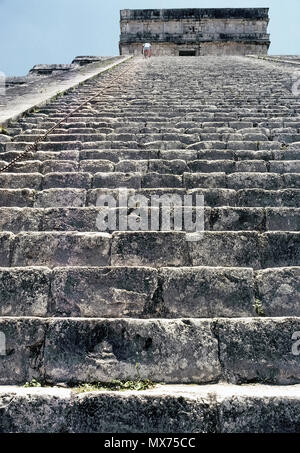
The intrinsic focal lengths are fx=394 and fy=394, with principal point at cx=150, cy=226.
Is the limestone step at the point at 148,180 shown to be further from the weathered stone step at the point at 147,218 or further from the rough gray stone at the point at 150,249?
the rough gray stone at the point at 150,249

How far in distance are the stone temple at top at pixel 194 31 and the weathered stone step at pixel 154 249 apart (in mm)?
21330

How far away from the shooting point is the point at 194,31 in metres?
21.9

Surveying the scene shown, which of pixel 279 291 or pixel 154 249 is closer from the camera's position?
pixel 279 291

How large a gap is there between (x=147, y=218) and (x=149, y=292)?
857mm

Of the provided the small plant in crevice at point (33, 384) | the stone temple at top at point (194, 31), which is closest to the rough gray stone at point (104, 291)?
the small plant in crevice at point (33, 384)

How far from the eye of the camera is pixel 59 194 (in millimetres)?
3457

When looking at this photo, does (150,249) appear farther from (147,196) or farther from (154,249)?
(147,196)

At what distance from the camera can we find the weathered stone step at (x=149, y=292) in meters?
2.31

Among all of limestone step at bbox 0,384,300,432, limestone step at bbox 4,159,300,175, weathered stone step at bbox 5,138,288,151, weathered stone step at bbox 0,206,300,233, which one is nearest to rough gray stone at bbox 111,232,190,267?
weathered stone step at bbox 0,206,300,233

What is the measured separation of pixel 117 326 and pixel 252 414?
0.78m

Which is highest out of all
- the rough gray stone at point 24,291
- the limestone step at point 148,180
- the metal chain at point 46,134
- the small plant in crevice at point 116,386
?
the metal chain at point 46,134

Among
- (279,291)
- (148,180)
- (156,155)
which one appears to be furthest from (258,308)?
(156,155)

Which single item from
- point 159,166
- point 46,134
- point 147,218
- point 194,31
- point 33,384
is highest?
point 194,31
